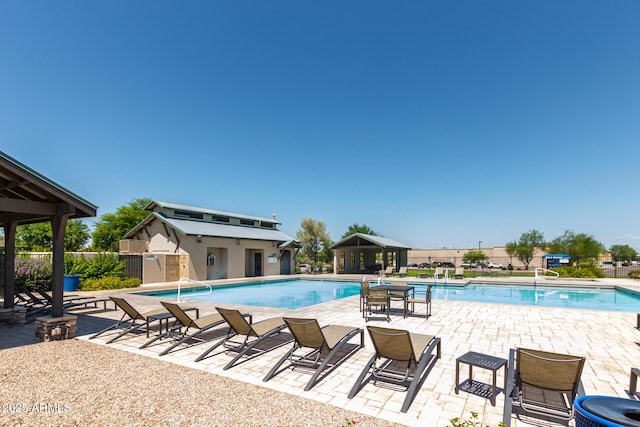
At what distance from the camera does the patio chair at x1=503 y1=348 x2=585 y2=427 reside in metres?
3.31

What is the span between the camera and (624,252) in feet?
255

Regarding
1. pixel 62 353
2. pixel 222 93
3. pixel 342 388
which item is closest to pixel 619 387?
pixel 342 388

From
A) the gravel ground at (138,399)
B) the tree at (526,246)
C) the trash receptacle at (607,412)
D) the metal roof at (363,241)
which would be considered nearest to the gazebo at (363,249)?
the metal roof at (363,241)

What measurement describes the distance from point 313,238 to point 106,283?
26.4 m

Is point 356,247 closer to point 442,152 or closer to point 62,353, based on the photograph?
point 442,152

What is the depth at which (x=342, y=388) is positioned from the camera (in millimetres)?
4324

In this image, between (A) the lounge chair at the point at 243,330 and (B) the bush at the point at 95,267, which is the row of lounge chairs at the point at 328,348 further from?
(B) the bush at the point at 95,267

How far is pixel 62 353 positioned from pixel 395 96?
2108 centimetres

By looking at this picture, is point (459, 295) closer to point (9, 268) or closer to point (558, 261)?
point (9, 268)

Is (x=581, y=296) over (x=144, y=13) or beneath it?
beneath

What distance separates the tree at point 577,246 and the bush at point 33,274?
43.5 m

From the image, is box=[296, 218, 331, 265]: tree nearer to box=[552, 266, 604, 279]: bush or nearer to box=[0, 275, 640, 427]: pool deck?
box=[552, 266, 604, 279]: bush

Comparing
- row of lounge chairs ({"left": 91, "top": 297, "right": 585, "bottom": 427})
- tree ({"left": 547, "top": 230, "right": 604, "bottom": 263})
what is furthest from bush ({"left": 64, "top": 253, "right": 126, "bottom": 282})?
tree ({"left": 547, "top": 230, "right": 604, "bottom": 263})

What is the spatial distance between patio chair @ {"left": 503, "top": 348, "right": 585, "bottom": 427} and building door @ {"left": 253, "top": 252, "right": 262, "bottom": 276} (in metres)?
23.8
